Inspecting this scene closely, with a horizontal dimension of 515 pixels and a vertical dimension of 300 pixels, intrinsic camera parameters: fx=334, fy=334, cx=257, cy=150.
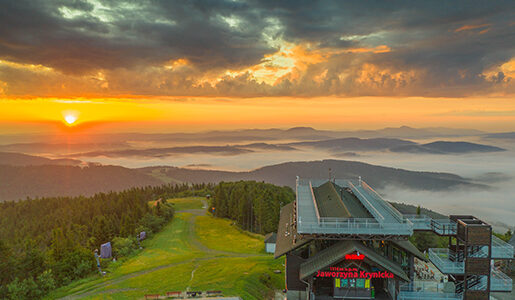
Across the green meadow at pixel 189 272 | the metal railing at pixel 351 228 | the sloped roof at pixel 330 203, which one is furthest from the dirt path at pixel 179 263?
the metal railing at pixel 351 228

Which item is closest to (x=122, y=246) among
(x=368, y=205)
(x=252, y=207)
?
(x=252, y=207)

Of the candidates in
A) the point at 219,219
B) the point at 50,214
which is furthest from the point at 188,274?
the point at 50,214

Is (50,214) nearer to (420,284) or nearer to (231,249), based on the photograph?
(231,249)

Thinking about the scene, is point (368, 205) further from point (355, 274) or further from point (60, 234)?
point (60, 234)

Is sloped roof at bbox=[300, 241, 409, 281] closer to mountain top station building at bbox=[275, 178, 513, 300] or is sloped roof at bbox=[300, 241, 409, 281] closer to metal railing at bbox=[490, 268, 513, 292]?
mountain top station building at bbox=[275, 178, 513, 300]

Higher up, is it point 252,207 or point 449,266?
point 449,266
